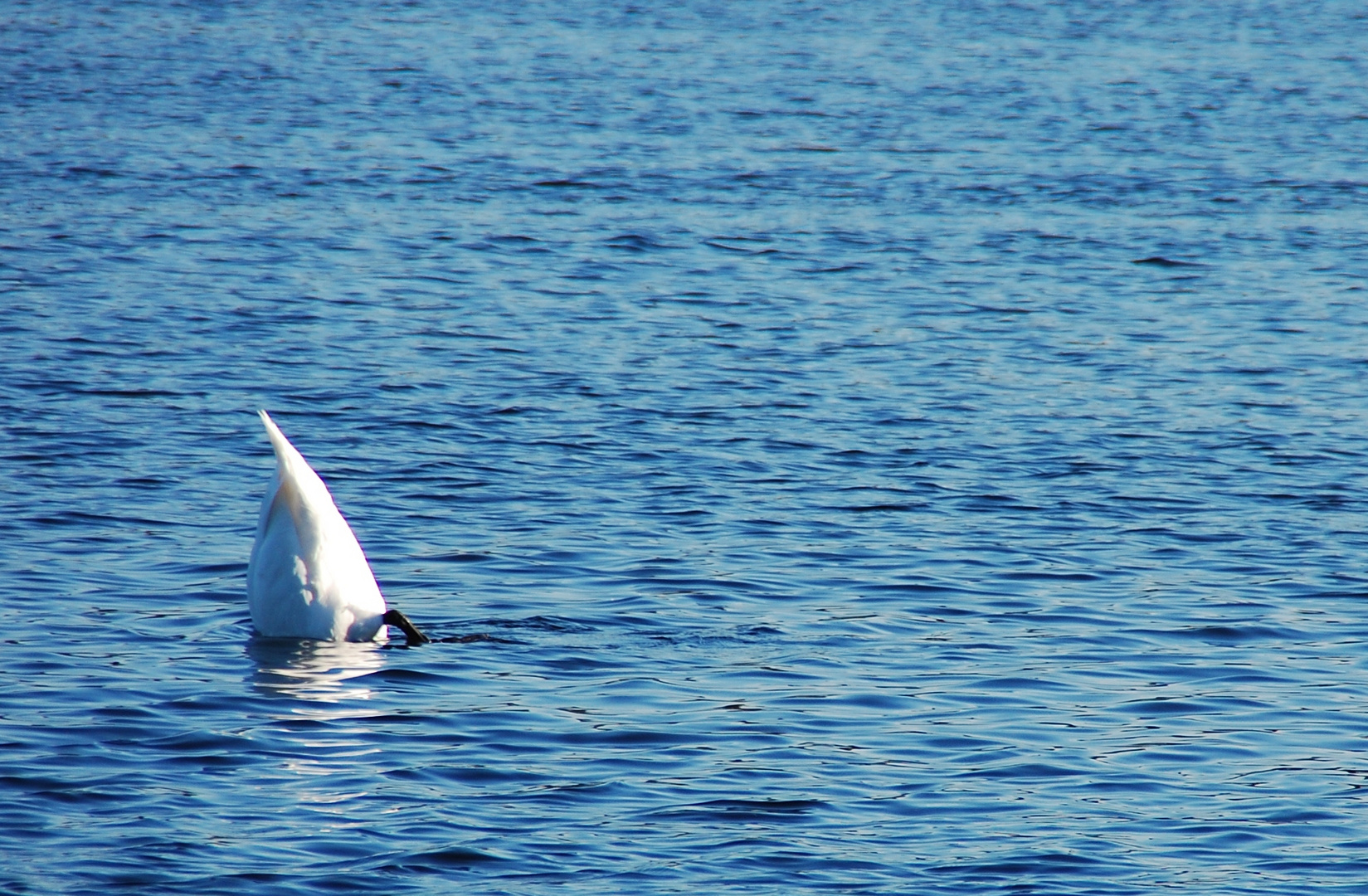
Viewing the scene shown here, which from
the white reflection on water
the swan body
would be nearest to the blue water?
the white reflection on water

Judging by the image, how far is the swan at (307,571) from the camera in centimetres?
1077

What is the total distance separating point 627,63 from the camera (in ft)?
119

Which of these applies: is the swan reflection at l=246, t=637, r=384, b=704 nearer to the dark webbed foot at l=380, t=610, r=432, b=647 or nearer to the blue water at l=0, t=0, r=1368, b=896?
the blue water at l=0, t=0, r=1368, b=896

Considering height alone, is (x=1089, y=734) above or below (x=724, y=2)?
below

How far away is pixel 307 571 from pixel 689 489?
12.8ft

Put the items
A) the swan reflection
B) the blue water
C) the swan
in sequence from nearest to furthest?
the blue water, the swan reflection, the swan

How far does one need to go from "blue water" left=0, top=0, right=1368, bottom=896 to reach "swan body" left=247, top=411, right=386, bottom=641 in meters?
0.21

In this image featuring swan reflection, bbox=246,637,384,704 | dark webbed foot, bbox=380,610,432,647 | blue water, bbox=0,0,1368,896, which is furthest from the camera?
dark webbed foot, bbox=380,610,432,647

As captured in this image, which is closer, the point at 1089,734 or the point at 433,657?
the point at 1089,734

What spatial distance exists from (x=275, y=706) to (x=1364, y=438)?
961 cm

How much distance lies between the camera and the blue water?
336 inches

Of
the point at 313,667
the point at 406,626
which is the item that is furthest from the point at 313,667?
the point at 406,626

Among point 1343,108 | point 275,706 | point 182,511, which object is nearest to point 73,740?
point 275,706

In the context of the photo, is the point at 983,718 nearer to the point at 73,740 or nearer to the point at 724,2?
the point at 73,740
